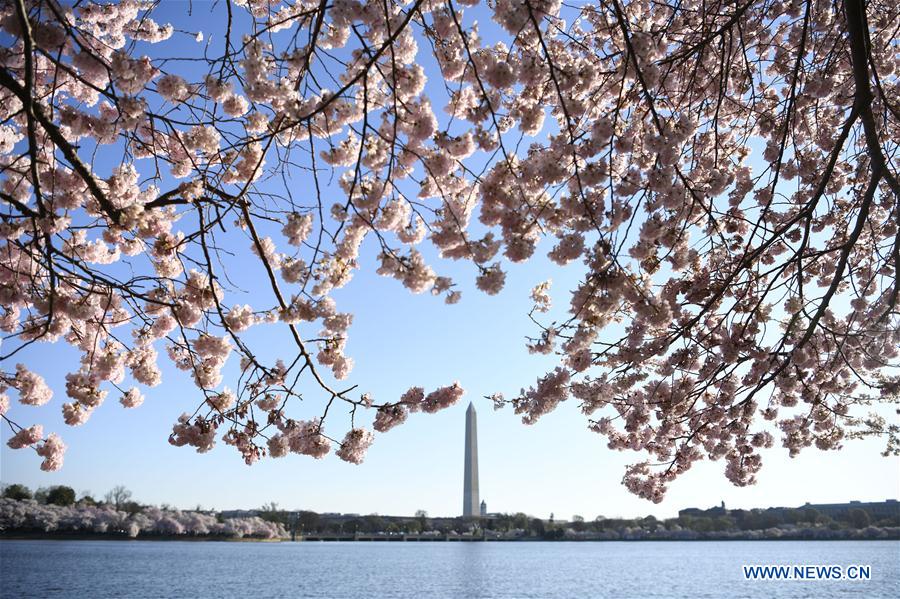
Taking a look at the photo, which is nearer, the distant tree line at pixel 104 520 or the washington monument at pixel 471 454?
the washington monument at pixel 471 454

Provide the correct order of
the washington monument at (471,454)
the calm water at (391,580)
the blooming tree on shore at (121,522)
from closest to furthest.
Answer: the calm water at (391,580) < the washington monument at (471,454) < the blooming tree on shore at (121,522)

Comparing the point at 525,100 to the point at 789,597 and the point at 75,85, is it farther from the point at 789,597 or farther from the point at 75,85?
the point at 789,597

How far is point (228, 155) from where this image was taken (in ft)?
12.2

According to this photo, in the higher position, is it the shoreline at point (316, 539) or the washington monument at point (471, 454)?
the washington monument at point (471, 454)

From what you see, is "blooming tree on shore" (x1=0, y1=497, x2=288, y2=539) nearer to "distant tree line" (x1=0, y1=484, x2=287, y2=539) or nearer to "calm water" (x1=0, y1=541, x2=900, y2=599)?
"distant tree line" (x1=0, y1=484, x2=287, y2=539)

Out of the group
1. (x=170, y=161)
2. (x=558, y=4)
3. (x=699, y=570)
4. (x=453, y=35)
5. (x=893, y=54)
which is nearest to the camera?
(x=558, y=4)

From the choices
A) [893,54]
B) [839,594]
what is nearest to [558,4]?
[893,54]

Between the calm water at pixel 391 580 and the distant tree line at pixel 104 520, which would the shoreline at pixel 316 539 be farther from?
the calm water at pixel 391 580

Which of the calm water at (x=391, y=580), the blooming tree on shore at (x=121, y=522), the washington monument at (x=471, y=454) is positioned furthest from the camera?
the blooming tree on shore at (x=121, y=522)

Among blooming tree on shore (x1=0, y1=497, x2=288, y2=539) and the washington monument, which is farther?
blooming tree on shore (x1=0, y1=497, x2=288, y2=539)

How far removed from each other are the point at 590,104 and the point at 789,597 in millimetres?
24702

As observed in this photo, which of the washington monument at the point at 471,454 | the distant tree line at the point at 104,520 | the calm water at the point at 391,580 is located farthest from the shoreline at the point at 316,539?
the washington monument at the point at 471,454

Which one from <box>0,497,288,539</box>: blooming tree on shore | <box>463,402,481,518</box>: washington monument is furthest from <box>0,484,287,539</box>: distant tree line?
<box>463,402,481,518</box>: washington monument

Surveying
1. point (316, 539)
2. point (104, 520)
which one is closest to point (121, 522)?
point (104, 520)
